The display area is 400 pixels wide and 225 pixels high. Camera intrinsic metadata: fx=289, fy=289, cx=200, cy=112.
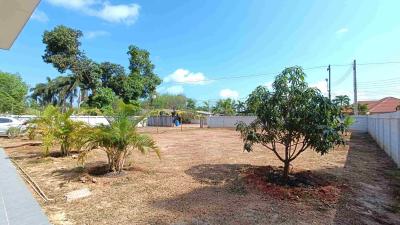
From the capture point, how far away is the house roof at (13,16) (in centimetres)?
295

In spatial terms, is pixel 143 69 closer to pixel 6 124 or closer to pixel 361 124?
pixel 6 124

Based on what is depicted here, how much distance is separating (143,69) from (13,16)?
3155 cm

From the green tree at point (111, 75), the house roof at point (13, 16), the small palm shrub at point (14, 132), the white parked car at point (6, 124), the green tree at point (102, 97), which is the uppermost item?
the green tree at point (111, 75)

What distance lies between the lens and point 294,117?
18.8ft

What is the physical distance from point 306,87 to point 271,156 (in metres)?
3.86

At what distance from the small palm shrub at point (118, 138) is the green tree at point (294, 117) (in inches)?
95.8

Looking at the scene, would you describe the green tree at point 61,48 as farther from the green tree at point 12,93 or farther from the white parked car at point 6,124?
the white parked car at point 6,124

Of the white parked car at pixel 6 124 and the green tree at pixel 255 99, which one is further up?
the green tree at pixel 255 99

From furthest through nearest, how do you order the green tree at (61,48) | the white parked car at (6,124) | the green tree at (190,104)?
the green tree at (190,104)
the green tree at (61,48)
the white parked car at (6,124)

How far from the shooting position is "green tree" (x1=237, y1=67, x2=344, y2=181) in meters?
5.46

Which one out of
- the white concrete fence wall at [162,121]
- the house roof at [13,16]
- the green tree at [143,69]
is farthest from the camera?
the green tree at [143,69]

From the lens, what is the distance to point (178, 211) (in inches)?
173

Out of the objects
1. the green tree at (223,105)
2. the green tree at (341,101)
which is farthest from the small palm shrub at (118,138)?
the green tree at (223,105)

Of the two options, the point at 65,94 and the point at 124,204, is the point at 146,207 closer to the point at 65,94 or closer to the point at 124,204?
the point at 124,204
